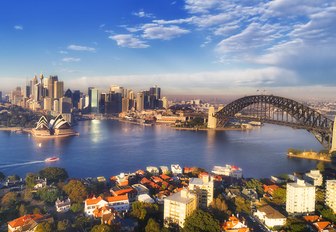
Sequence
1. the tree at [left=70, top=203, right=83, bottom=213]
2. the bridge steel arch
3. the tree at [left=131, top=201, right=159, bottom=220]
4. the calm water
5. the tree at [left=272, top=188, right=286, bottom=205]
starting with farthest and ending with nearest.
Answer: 1. the bridge steel arch
2. the calm water
3. the tree at [left=272, top=188, right=286, bottom=205]
4. the tree at [left=70, top=203, right=83, bottom=213]
5. the tree at [left=131, top=201, right=159, bottom=220]

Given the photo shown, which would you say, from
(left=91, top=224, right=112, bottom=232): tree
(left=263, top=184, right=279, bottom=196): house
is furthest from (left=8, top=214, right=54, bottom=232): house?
(left=263, top=184, right=279, bottom=196): house

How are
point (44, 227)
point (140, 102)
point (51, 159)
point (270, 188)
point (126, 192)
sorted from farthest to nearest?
point (140, 102), point (51, 159), point (270, 188), point (126, 192), point (44, 227)

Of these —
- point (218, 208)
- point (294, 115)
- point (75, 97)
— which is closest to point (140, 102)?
point (75, 97)

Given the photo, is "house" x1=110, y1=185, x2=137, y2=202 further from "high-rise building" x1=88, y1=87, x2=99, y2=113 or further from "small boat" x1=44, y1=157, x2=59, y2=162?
"high-rise building" x1=88, y1=87, x2=99, y2=113

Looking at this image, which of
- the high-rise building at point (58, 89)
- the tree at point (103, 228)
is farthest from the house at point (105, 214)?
the high-rise building at point (58, 89)

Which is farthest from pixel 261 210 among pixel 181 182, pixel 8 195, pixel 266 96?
pixel 266 96

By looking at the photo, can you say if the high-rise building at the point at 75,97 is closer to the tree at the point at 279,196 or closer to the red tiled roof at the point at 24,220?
the tree at the point at 279,196

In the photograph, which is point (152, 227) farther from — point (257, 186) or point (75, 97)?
point (75, 97)
